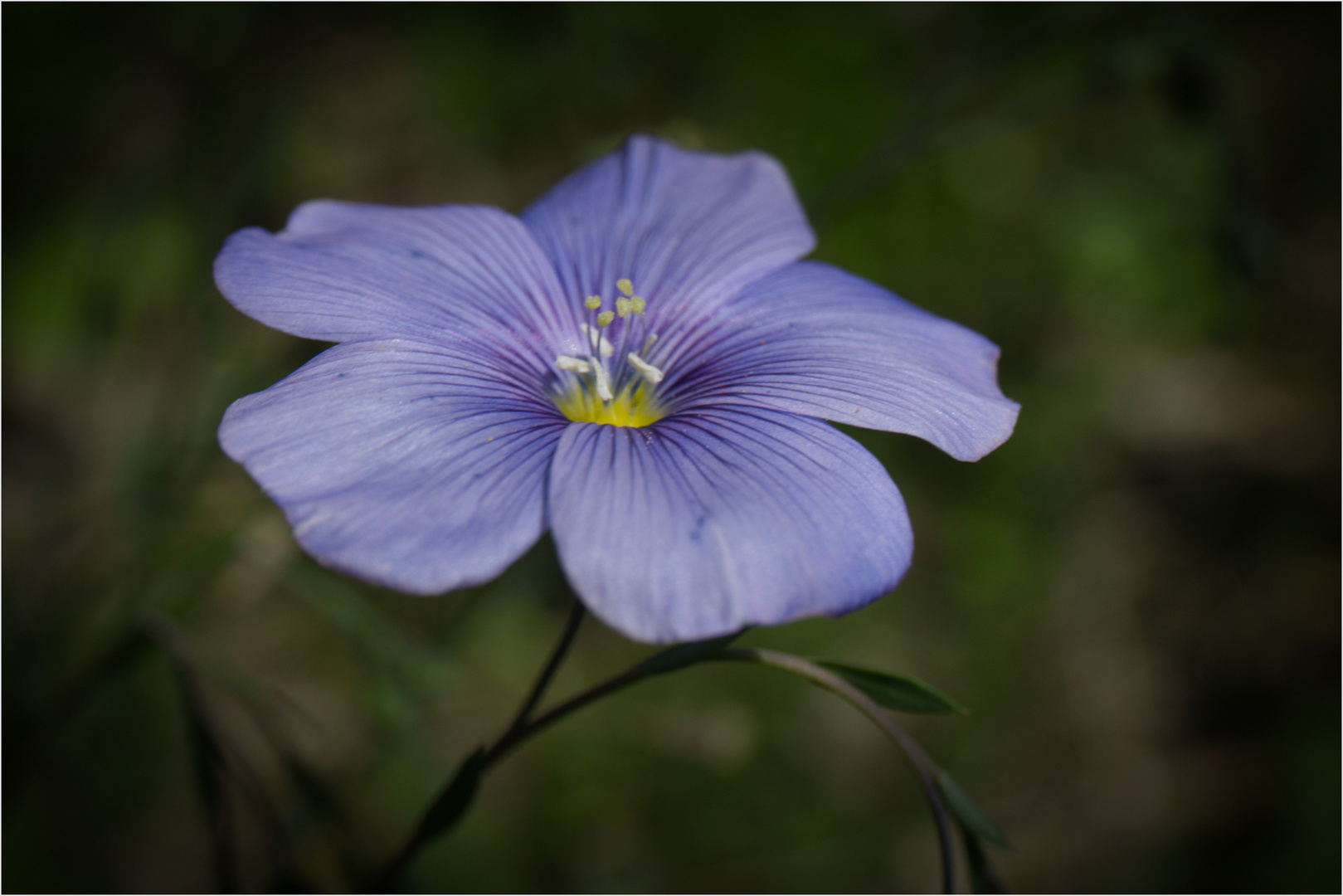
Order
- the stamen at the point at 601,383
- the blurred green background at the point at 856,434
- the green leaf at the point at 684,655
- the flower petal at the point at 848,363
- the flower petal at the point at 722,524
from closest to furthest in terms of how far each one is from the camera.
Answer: the flower petal at the point at 722,524 < the green leaf at the point at 684,655 < the flower petal at the point at 848,363 < the stamen at the point at 601,383 < the blurred green background at the point at 856,434

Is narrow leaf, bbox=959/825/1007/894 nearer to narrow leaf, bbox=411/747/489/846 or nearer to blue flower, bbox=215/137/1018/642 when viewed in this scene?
blue flower, bbox=215/137/1018/642

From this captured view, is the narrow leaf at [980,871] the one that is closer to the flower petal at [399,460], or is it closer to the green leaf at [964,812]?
the green leaf at [964,812]

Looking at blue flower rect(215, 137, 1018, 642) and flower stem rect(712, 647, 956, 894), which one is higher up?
blue flower rect(215, 137, 1018, 642)

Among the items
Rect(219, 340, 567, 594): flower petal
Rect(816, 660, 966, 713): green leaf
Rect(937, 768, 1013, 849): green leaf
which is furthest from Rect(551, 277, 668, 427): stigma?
Rect(937, 768, 1013, 849): green leaf

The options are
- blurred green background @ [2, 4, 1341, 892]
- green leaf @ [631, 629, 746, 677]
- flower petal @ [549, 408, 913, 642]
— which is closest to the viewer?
flower petal @ [549, 408, 913, 642]

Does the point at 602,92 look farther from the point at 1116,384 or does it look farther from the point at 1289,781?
the point at 1289,781

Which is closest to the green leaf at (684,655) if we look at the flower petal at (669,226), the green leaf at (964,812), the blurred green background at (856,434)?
the green leaf at (964,812)
